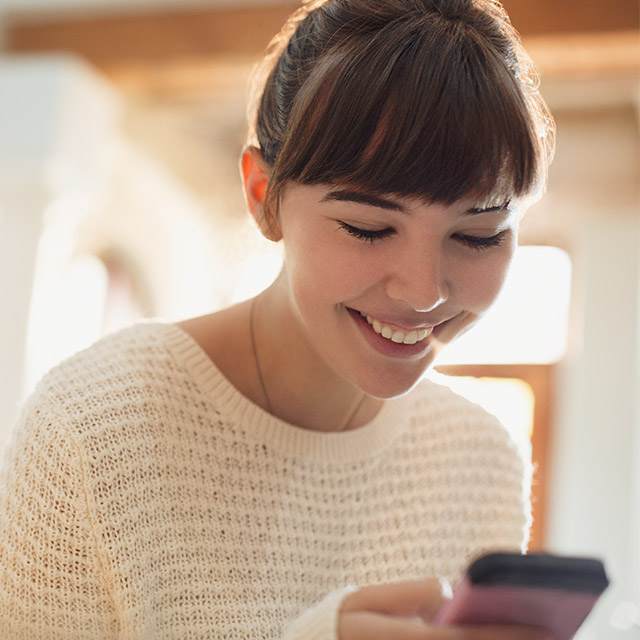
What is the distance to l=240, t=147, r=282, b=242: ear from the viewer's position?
1085mm

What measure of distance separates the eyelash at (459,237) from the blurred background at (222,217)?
0.88 meters

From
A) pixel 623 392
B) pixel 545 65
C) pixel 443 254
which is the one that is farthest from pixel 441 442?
pixel 623 392

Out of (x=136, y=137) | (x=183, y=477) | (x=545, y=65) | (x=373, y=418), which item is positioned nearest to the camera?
(x=183, y=477)

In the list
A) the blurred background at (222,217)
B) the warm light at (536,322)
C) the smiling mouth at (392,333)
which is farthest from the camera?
the warm light at (536,322)

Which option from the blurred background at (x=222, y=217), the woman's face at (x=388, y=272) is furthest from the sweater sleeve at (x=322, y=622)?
the blurred background at (x=222, y=217)

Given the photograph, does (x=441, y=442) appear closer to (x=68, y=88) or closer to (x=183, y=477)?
(x=183, y=477)

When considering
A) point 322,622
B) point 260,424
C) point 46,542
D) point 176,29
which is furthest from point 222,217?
point 322,622

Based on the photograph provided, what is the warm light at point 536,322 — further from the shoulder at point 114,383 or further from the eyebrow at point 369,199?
the eyebrow at point 369,199

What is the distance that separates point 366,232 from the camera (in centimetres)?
95

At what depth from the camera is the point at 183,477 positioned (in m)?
1.16

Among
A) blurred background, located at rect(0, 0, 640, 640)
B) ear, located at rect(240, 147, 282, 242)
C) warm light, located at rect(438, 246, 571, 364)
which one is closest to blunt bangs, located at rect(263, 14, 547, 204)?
ear, located at rect(240, 147, 282, 242)

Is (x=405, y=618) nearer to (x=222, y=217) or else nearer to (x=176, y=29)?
(x=176, y=29)

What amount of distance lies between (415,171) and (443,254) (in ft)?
0.35

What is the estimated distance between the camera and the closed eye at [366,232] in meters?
0.94
